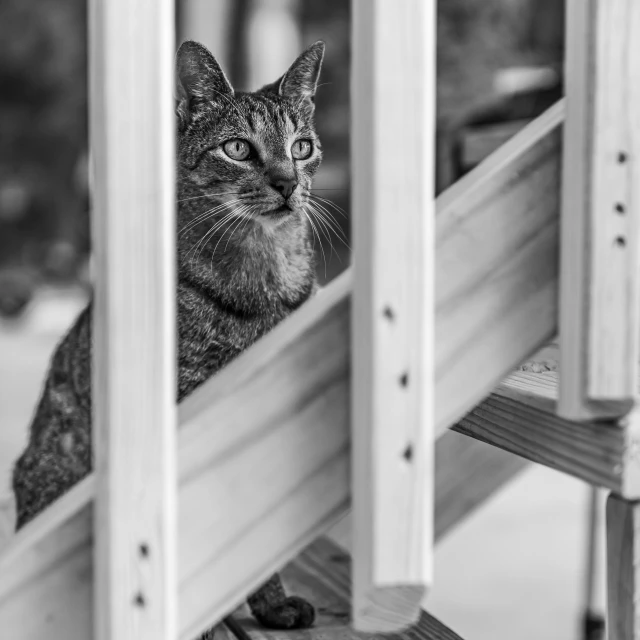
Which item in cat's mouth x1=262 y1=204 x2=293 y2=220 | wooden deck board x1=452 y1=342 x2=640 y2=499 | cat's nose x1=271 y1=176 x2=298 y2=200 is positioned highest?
cat's nose x1=271 y1=176 x2=298 y2=200

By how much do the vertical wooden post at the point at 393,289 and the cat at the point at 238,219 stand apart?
0.33m

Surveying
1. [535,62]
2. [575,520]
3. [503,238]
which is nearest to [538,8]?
[535,62]

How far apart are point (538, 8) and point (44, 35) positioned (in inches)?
137

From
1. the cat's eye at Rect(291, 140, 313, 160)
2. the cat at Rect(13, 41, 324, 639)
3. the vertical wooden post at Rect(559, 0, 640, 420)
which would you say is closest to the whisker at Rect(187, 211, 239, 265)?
the cat at Rect(13, 41, 324, 639)

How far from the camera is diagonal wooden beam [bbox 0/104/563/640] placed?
76 centimetres

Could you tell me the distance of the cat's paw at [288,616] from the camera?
1264mm

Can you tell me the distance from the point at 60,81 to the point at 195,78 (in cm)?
595

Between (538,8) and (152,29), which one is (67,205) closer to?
(538,8)

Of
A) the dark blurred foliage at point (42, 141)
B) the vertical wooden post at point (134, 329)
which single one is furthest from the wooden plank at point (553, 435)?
the dark blurred foliage at point (42, 141)

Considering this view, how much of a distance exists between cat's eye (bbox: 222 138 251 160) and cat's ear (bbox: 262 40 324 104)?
0.07 metres

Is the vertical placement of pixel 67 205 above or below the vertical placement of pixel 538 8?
below

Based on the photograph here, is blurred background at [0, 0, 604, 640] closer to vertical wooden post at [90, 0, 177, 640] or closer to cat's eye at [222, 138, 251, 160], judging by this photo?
cat's eye at [222, 138, 251, 160]

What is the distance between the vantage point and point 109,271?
2.38 ft

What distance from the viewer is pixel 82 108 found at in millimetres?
6777
